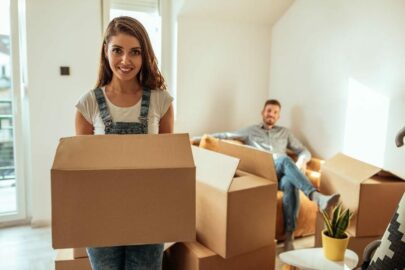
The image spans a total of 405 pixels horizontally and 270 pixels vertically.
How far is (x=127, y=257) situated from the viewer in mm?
1118

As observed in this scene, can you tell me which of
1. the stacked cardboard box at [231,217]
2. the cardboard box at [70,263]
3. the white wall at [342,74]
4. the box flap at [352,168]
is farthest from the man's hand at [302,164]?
the cardboard box at [70,263]

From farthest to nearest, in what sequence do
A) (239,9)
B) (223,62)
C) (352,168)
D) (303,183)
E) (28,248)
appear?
(223,62), (239,9), (28,248), (303,183), (352,168)

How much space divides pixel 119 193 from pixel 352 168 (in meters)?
1.52

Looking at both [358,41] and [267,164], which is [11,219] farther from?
[358,41]

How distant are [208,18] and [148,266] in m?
2.70

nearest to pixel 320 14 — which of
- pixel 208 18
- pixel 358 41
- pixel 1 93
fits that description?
pixel 358 41

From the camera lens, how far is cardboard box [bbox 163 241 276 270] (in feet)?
5.52

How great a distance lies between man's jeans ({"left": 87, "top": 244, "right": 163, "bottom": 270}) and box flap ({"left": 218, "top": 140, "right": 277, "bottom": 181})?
0.85m

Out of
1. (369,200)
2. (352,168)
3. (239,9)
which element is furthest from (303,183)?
(239,9)

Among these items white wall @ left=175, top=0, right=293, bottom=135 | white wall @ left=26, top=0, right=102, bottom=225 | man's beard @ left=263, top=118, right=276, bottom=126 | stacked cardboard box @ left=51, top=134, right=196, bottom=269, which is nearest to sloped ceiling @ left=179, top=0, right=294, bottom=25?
white wall @ left=175, top=0, right=293, bottom=135

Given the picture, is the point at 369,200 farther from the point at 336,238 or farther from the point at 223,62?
the point at 223,62

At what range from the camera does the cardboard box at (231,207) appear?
5.32 ft

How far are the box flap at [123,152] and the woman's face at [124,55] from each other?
0.26 meters

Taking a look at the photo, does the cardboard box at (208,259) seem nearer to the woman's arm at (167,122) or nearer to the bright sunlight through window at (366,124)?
the woman's arm at (167,122)
